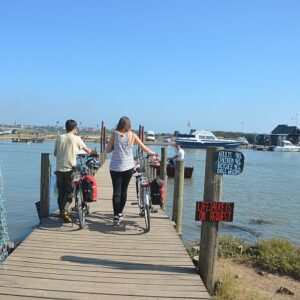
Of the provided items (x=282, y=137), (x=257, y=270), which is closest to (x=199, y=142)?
(x=282, y=137)

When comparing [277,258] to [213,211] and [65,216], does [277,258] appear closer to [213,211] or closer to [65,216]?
[213,211]

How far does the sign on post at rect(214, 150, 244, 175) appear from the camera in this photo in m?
5.43

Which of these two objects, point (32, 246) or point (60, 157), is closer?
point (32, 246)

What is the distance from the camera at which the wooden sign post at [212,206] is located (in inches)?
214

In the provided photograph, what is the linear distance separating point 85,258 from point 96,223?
7.46ft

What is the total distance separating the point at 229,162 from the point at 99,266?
2036 millimetres

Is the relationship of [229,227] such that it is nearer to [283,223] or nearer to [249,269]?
[283,223]

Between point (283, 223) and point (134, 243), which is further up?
point (134, 243)

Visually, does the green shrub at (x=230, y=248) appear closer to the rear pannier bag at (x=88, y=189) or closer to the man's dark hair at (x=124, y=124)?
the rear pannier bag at (x=88, y=189)

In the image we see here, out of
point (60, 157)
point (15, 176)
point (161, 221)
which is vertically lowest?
point (15, 176)

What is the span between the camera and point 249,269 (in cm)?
870

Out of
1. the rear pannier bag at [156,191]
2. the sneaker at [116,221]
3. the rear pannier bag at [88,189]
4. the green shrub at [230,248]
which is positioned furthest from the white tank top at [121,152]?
the green shrub at [230,248]

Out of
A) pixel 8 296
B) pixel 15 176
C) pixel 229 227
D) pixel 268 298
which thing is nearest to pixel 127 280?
pixel 8 296

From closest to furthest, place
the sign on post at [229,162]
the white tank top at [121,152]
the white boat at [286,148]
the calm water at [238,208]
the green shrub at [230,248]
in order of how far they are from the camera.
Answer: the sign on post at [229,162], the white tank top at [121,152], the green shrub at [230,248], the calm water at [238,208], the white boat at [286,148]
